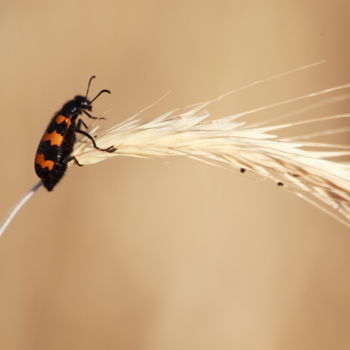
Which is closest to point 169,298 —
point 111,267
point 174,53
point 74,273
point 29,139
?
point 111,267

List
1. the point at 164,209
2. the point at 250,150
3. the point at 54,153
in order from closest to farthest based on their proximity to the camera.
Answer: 1. the point at 250,150
2. the point at 54,153
3. the point at 164,209

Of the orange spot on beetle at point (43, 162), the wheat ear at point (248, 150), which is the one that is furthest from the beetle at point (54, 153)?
the wheat ear at point (248, 150)

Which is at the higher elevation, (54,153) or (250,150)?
(250,150)

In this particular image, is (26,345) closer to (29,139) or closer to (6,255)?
(6,255)

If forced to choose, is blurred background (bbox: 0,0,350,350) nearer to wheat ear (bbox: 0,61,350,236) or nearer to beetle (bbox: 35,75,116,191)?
beetle (bbox: 35,75,116,191)

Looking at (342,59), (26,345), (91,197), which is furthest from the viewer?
(342,59)

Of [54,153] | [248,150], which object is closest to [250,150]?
[248,150]

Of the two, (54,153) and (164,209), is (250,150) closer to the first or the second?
(54,153)
